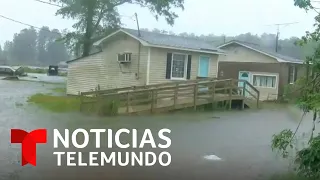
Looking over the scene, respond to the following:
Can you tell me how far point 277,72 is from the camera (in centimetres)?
432

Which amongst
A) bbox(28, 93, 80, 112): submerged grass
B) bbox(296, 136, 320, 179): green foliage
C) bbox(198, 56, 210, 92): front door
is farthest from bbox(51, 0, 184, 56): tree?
bbox(296, 136, 320, 179): green foliage

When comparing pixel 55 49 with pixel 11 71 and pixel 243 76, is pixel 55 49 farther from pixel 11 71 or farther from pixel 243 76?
pixel 243 76

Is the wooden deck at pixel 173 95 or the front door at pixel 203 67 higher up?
the front door at pixel 203 67

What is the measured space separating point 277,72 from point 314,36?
128 centimetres

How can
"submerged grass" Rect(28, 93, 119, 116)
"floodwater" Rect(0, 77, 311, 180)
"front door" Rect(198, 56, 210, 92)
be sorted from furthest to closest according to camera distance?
1. "front door" Rect(198, 56, 210, 92)
2. "submerged grass" Rect(28, 93, 119, 116)
3. "floodwater" Rect(0, 77, 311, 180)

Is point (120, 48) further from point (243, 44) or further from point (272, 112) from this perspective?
point (272, 112)

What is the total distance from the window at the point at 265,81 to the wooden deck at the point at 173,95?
79mm

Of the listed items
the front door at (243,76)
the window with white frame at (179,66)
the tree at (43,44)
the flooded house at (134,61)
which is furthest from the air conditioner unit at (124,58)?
the front door at (243,76)

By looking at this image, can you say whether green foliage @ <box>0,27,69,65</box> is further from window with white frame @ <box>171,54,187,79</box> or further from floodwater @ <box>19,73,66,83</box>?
window with white frame @ <box>171,54,187,79</box>

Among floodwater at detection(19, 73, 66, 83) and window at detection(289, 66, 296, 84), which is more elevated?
window at detection(289, 66, 296, 84)

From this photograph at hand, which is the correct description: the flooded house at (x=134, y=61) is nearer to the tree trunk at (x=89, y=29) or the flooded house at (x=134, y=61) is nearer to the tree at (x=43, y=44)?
the tree trunk at (x=89, y=29)

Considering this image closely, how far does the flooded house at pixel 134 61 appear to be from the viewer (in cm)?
399

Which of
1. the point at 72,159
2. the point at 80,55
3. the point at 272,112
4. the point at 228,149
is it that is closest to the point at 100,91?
the point at 80,55

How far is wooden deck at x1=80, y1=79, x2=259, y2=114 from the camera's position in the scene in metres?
4.01
